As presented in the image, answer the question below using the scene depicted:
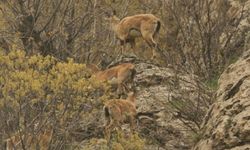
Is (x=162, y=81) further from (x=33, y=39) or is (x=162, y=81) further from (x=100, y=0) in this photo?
(x=100, y=0)

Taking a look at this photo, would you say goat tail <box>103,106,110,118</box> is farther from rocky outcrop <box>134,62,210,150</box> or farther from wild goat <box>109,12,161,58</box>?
wild goat <box>109,12,161,58</box>

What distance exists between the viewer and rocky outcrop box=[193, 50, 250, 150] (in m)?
7.23

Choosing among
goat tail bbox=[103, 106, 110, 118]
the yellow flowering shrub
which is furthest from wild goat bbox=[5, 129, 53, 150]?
goat tail bbox=[103, 106, 110, 118]

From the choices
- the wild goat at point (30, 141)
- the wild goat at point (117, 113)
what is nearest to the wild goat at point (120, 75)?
the wild goat at point (117, 113)

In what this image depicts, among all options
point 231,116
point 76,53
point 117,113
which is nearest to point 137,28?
point 76,53

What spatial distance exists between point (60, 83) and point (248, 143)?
3.97m

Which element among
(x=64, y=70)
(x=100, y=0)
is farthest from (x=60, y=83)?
(x=100, y=0)

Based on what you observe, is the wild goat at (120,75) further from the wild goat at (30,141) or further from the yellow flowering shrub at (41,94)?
the wild goat at (30,141)

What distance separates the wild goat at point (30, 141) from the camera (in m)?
9.82

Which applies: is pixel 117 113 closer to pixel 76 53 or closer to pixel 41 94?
pixel 41 94

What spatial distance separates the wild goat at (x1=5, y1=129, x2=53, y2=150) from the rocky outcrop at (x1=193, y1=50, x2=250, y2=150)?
109 inches

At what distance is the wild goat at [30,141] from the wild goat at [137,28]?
5747 mm

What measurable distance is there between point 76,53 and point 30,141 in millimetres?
6756

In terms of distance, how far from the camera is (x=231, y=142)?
7.33 m
